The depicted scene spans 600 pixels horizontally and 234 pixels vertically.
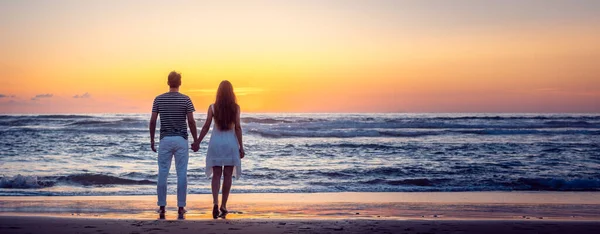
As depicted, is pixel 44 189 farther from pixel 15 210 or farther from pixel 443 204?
pixel 443 204

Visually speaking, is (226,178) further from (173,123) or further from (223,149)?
(173,123)

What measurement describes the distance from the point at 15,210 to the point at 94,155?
28.9 feet

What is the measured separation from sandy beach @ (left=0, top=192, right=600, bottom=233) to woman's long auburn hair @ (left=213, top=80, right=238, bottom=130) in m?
1.13

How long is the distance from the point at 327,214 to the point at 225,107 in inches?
78.1

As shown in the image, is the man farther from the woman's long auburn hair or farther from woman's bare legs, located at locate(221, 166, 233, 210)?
woman's bare legs, located at locate(221, 166, 233, 210)

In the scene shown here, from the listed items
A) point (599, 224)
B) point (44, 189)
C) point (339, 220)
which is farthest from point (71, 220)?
point (599, 224)

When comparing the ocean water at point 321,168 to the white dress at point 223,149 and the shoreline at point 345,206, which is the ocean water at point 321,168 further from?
the white dress at point 223,149

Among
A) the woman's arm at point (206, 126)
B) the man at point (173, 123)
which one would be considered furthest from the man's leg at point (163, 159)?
the woman's arm at point (206, 126)

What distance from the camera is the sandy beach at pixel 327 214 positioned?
5902 mm

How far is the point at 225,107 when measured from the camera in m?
6.81

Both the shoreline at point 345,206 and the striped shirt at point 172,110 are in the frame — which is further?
the shoreline at point 345,206

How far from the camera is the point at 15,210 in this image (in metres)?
7.87

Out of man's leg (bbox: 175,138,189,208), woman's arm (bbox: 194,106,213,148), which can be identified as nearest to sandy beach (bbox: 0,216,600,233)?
man's leg (bbox: 175,138,189,208)

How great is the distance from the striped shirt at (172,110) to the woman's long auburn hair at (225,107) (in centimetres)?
35
